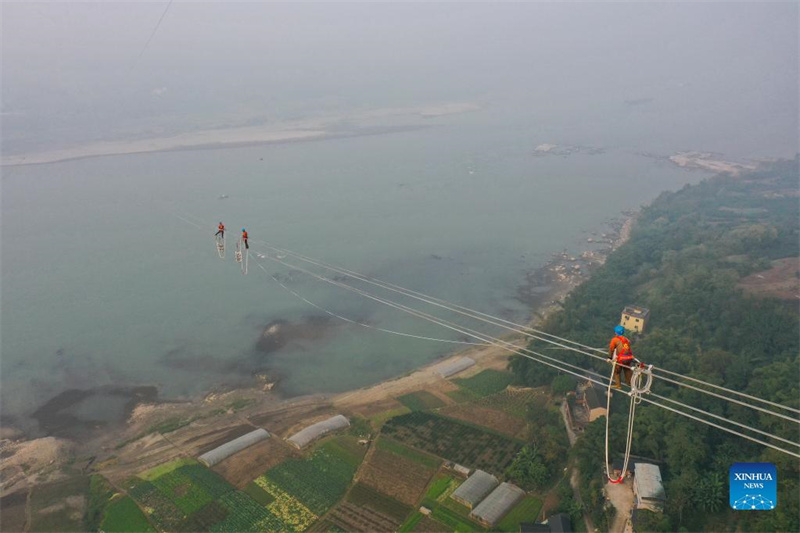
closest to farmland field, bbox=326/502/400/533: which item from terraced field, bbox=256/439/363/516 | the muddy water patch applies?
terraced field, bbox=256/439/363/516

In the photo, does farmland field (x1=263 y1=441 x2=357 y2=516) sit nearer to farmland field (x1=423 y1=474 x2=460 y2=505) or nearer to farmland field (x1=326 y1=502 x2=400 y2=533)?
farmland field (x1=326 y1=502 x2=400 y2=533)

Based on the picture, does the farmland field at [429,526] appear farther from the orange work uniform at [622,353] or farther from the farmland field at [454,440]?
the orange work uniform at [622,353]

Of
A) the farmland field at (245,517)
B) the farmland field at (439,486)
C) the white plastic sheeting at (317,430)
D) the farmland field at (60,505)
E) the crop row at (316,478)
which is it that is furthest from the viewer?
the white plastic sheeting at (317,430)

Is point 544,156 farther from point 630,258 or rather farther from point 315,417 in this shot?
point 315,417

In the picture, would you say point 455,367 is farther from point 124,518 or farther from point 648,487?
point 124,518

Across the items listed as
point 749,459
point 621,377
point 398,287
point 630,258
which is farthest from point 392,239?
point 621,377

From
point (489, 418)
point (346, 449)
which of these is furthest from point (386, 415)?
point (489, 418)

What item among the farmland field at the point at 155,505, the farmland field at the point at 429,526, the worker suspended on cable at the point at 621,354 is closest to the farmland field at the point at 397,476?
the farmland field at the point at 429,526
